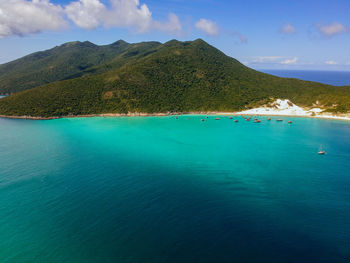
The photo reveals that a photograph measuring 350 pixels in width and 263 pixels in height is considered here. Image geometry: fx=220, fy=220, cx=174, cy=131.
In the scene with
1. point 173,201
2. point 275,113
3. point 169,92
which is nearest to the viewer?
point 173,201

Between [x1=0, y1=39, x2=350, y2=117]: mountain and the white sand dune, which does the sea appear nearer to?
the white sand dune

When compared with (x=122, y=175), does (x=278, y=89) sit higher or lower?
higher

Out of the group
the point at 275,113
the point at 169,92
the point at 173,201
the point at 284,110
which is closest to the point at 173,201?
the point at 173,201

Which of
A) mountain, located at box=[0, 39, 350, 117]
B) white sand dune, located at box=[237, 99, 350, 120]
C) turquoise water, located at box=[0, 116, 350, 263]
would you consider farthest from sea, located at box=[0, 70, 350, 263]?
mountain, located at box=[0, 39, 350, 117]

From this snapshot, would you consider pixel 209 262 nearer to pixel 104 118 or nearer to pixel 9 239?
pixel 9 239

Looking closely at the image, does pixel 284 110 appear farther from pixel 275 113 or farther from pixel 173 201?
pixel 173 201

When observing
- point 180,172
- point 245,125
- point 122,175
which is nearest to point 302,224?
point 180,172
